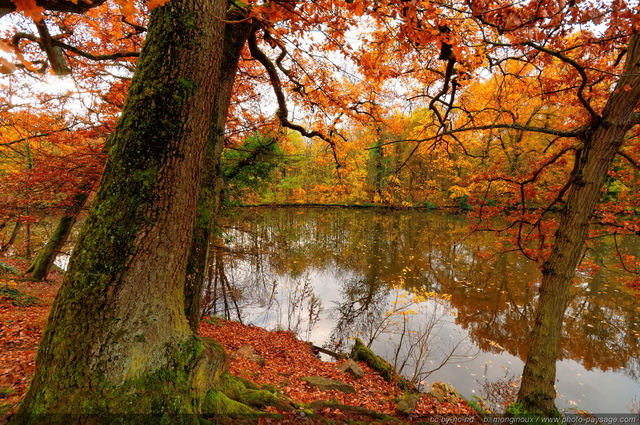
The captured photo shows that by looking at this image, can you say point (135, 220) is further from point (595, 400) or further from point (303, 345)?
point (595, 400)

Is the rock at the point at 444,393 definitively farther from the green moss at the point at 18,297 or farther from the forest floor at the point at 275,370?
the green moss at the point at 18,297

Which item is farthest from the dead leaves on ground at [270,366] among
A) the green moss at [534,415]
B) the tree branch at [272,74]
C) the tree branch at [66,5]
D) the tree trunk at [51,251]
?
the tree branch at [272,74]

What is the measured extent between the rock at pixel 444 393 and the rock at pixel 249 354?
3.16m

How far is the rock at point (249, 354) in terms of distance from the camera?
5.17m

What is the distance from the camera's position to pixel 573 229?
137 inches

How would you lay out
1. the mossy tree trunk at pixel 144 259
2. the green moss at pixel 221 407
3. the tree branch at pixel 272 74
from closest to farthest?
the mossy tree trunk at pixel 144 259, the green moss at pixel 221 407, the tree branch at pixel 272 74

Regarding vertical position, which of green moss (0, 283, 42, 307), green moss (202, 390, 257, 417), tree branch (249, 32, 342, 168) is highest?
tree branch (249, 32, 342, 168)

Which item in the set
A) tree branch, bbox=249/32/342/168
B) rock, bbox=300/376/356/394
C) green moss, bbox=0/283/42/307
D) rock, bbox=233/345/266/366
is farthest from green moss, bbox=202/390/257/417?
green moss, bbox=0/283/42/307

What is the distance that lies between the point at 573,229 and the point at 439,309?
5633mm

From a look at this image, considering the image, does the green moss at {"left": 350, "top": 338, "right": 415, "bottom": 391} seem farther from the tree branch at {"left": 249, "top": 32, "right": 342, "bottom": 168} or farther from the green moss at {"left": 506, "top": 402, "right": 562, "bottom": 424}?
the tree branch at {"left": 249, "top": 32, "right": 342, "bottom": 168}

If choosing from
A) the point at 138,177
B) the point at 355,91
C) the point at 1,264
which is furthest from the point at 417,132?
the point at 1,264

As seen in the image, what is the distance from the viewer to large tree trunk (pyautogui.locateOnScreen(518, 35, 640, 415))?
10.6 feet

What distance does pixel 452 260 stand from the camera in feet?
41.7

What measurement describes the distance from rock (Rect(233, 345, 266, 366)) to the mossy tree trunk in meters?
3.70
